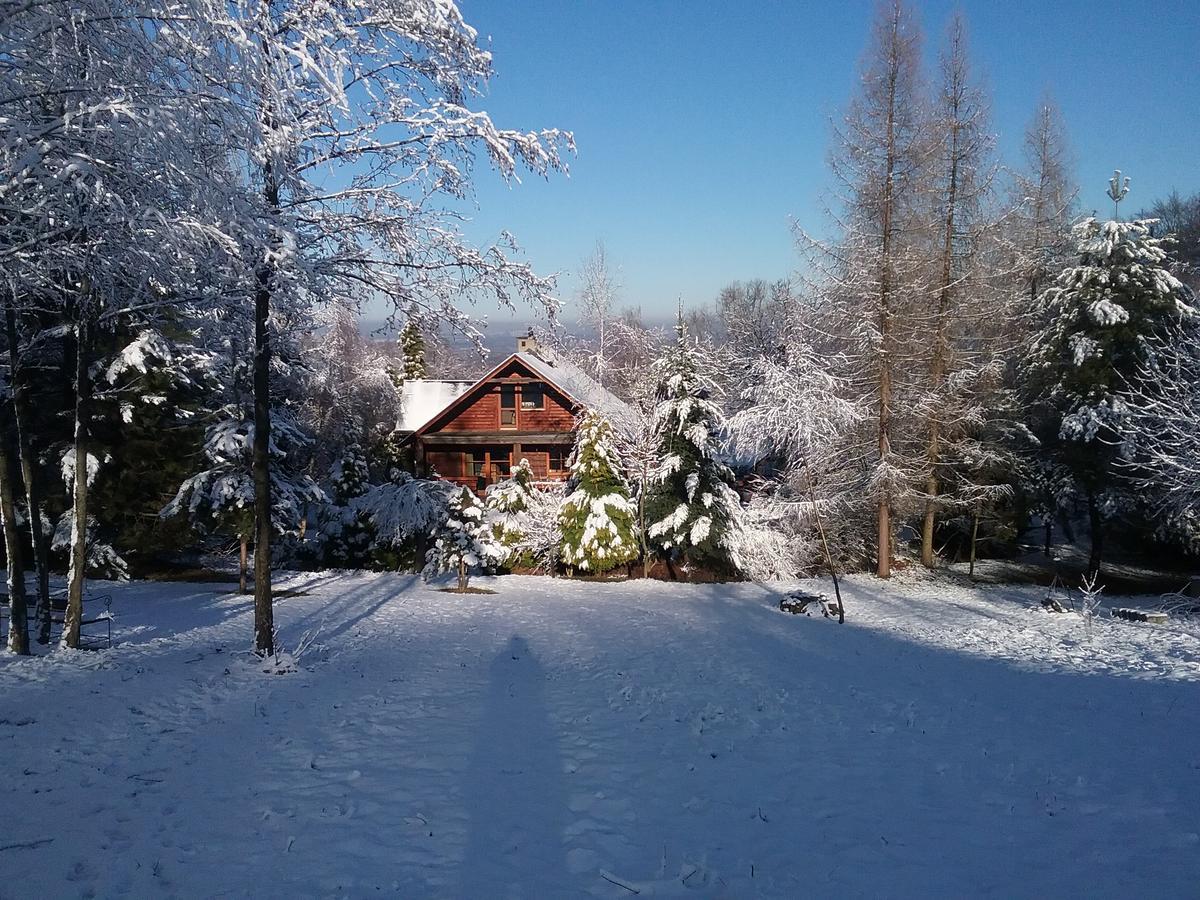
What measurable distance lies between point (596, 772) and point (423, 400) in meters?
28.9

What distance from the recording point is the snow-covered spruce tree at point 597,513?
73.2 feet

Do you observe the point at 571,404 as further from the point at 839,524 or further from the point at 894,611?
the point at 894,611

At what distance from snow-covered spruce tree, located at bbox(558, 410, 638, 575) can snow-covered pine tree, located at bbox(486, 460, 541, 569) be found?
181 cm

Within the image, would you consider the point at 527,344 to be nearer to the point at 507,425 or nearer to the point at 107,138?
the point at 507,425

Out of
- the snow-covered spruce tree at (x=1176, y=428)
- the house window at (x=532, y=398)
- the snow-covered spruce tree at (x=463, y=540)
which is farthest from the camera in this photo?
the house window at (x=532, y=398)

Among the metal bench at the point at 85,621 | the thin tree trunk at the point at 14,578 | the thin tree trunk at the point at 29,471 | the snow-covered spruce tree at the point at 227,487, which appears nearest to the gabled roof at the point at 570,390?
the snow-covered spruce tree at the point at 227,487

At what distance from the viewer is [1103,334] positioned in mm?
21578

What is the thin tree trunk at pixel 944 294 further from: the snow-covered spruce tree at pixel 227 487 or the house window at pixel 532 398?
the snow-covered spruce tree at pixel 227 487

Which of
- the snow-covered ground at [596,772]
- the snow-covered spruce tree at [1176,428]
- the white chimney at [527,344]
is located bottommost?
the snow-covered ground at [596,772]

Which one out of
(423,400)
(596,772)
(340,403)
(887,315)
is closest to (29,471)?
(596,772)

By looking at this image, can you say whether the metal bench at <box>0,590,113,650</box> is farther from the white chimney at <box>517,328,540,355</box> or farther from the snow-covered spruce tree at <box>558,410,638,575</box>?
the white chimney at <box>517,328,540,355</box>

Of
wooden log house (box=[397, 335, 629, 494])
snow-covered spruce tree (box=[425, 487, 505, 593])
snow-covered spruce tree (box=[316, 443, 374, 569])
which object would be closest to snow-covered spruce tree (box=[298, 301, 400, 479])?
wooden log house (box=[397, 335, 629, 494])

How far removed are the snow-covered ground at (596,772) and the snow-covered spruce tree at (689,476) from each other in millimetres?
10219

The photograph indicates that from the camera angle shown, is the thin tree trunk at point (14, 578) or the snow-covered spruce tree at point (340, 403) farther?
the snow-covered spruce tree at point (340, 403)
